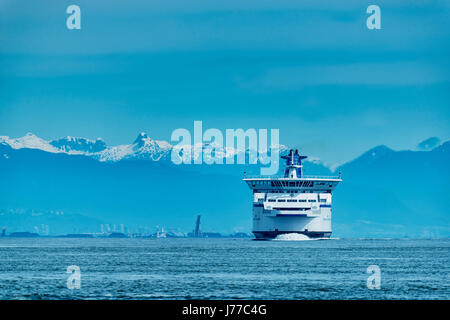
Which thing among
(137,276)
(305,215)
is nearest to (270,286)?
(137,276)

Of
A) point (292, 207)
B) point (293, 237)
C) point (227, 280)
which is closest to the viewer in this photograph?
point (227, 280)

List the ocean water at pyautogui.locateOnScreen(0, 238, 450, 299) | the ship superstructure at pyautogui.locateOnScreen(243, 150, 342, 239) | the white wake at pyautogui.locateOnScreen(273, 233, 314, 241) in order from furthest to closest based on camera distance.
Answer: the ship superstructure at pyautogui.locateOnScreen(243, 150, 342, 239) < the white wake at pyautogui.locateOnScreen(273, 233, 314, 241) < the ocean water at pyautogui.locateOnScreen(0, 238, 450, 299)

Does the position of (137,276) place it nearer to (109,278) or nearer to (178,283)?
(109,278)

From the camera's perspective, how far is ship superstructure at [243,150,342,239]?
192 m

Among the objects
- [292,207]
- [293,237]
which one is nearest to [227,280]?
[292,207]

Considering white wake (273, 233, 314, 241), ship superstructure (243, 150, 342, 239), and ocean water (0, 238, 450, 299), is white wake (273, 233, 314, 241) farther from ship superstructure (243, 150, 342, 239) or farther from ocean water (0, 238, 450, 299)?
ocean water (0, 238, 450, 299)

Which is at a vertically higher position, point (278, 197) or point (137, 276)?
point (278, 197)

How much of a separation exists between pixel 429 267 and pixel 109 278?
120 ft

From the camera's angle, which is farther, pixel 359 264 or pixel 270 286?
pixel 359 264

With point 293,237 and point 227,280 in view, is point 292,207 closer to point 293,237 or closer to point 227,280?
point 293,237

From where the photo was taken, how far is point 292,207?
19188 cm

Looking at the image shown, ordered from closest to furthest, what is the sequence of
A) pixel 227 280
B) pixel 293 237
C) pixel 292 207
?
1. pixel 227 280
2. pixel 292 207
3. pixel 293 237

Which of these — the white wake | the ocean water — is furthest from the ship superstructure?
the ocean water
